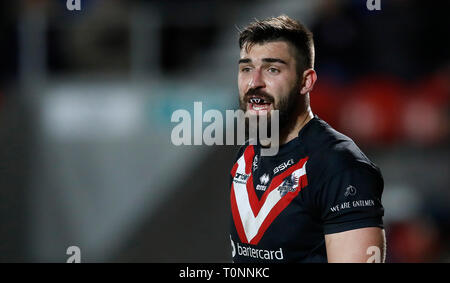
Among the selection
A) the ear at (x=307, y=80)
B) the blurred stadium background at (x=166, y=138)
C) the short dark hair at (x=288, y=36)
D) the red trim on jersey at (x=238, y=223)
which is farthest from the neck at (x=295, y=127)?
the blurred stadium background at (x=166, y=138)

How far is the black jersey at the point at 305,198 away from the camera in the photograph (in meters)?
3.22

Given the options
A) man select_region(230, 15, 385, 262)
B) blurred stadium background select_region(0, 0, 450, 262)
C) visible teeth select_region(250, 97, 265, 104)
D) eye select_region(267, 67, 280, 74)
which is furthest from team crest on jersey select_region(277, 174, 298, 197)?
blurred stadium background select_region(0, 0, 450, 262)

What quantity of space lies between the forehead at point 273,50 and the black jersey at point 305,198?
366 mm

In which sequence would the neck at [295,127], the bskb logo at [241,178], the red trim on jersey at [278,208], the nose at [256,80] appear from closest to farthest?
the red trim on jersey at [278,208] → the nose at [256,80] → the neck at [295,127] → the bskb logo at [241,178]

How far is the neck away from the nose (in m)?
0.27

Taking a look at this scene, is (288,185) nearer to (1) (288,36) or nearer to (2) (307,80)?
(2) (307,80)

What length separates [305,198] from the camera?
3371 mm

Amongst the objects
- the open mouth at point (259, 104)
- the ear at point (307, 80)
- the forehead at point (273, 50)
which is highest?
the forehead at point (273, 50)

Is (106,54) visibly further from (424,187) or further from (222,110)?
(424,187)

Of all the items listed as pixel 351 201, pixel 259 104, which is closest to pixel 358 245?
pixel 351 201

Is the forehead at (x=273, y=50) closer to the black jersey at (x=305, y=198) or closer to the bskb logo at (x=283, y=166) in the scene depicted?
the black jersey at (x=305, y=198)

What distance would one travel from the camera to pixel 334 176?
3.26 metres

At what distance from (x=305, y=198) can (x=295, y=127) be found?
453 mm

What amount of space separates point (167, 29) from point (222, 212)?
2437 millimetres
